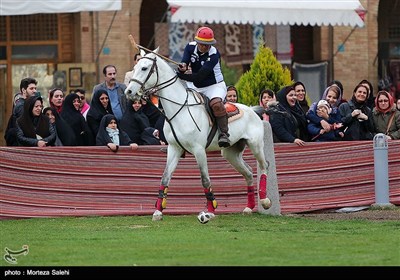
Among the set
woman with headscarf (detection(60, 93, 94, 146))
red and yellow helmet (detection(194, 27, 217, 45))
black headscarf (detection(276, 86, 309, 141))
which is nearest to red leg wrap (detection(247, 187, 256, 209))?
black headscarf (detection(276, 86, 309, 141))

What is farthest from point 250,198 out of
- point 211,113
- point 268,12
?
point 268,12

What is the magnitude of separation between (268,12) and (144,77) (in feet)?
37.0

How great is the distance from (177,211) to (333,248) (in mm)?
5790

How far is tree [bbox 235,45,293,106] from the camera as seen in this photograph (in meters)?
26.9

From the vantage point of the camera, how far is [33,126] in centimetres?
2202

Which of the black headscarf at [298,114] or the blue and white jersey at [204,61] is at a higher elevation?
the blue and white jersey at [204,61]

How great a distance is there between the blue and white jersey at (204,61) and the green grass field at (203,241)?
6.57ft

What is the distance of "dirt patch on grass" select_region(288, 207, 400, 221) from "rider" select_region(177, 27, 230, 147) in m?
1.85

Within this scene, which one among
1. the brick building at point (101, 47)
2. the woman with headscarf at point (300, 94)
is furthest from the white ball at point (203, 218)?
the brick building at point (101, 47)

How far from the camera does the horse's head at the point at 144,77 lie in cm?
1990

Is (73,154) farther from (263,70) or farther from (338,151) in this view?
(263,70)

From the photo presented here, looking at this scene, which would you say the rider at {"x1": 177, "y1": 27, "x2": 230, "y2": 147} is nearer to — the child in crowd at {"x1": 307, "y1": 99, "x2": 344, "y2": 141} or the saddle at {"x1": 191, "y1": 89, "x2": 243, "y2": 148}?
the saddle at {"x1": 191, "y1": 89, "x2": 243, "y2": 148}

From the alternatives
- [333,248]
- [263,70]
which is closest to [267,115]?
[263,70]

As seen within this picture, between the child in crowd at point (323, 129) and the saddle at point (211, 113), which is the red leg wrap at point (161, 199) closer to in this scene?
→ the saddle at point (211, 113)
